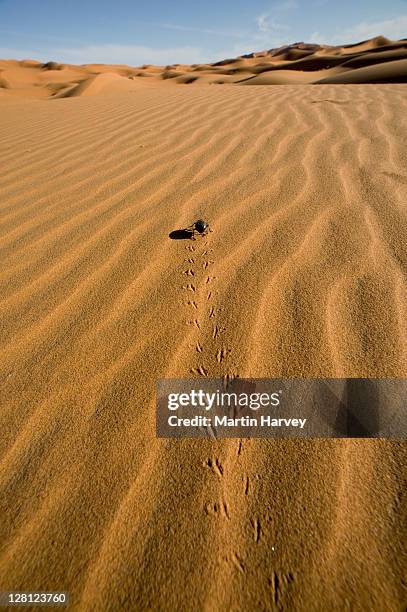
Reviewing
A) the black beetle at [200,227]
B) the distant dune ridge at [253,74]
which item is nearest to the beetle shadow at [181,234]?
the black beetle at [200,227]

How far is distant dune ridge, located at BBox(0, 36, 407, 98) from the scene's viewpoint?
30.6ft

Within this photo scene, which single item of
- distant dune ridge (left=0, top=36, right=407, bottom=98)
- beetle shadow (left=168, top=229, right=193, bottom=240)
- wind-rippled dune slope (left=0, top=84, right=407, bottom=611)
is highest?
distant dune ridge (left=0, top=36, right=407, bottom=98)

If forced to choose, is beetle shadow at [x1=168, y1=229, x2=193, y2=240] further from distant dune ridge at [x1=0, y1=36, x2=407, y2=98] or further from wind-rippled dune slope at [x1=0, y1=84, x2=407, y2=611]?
distant dune ridge at [x1=0, y1=36, x2=407, y2=98]

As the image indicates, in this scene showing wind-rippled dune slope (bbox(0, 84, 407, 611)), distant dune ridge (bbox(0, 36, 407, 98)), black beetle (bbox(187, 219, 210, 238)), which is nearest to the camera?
wind-rippled dune slope (bbox(0, 84, 407, 611))

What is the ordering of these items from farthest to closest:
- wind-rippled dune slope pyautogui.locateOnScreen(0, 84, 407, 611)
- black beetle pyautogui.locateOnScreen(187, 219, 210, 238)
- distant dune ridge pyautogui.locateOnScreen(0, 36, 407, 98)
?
distant dune ridge pyautogui.locateOnScreen(0, 36, 407, 98) → black beetle pyautogui.locateOnScreen(187, 219, 210, 238) → wind-rippled dune slope pyautogui.locateOnScreen(0, 84, 407, 611)

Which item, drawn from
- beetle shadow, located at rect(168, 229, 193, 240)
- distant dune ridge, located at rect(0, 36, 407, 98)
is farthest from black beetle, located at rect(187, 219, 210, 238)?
distant dune ridge, located at rect(0, 36, 407, 98)

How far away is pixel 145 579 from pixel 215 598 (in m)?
0.14

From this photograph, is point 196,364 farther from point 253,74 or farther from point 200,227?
point 253,74

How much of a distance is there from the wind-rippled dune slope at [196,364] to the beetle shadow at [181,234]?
Result: 41 mm

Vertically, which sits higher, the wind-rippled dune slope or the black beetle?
the black beetle

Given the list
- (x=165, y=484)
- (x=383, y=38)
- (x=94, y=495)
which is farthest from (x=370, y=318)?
(x=383, y=38)

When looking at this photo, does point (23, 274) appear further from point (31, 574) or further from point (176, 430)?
point (31, 574)

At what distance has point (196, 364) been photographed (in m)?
1.20

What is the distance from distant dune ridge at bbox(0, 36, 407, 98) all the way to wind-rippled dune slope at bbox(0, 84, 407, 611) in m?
8.47
